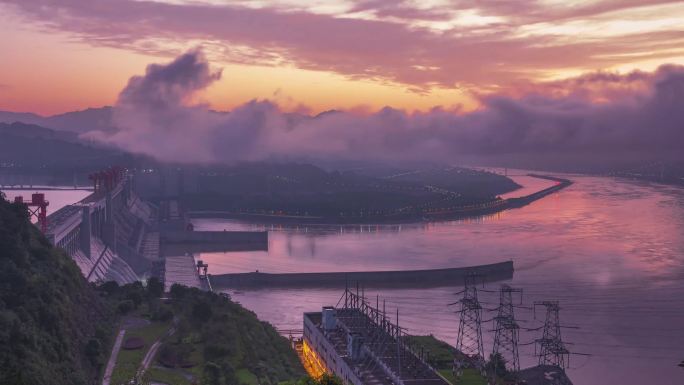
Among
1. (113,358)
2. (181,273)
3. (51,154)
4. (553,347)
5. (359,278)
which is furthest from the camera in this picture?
(51,154)

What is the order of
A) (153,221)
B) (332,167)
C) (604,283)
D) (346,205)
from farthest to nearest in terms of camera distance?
(332,167)
(346,205)
(153,221)
(604,283)

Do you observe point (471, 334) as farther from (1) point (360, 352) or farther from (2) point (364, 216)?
(2) point (364, 216)

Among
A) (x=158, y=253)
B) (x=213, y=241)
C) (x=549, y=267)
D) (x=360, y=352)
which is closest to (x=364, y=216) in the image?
(x=213, y=241)

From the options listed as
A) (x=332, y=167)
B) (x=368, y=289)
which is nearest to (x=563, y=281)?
(x=368, y=289)

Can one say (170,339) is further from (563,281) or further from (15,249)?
(563,281)

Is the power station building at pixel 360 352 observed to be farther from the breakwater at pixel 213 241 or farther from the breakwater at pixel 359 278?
the breakwater at pixel 213 241

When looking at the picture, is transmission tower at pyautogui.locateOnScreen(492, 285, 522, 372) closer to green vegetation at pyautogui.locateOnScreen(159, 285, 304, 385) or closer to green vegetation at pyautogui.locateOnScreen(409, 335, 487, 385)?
green vegetation at pyautogui.locateOnScreen(409, 335, 487, 385)
